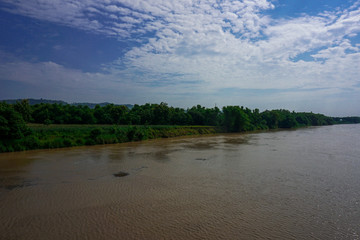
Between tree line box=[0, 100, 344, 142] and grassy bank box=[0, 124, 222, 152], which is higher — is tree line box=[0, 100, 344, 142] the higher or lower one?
the higher one

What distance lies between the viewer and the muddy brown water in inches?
295

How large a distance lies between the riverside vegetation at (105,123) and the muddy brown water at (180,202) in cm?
888

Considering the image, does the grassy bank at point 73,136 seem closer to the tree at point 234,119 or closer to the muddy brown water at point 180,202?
the muddy brown water at point 180,202

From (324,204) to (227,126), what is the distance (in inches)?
2308

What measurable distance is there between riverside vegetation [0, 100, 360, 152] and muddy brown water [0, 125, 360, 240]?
8.88 meters

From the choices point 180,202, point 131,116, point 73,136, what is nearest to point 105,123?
point 131,116

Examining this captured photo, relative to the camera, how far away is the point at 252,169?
17203 mm

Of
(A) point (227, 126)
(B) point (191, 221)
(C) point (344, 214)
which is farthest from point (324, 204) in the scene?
(A) point (227, 126)

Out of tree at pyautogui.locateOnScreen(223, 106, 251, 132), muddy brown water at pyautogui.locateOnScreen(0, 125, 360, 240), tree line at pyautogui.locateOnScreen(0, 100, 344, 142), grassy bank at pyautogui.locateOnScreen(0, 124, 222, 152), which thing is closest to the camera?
muddy brown water at pyautogui.locateOnScreen(0, 125, 360, 240)

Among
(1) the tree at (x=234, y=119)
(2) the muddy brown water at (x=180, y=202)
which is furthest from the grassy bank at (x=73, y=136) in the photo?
(1) the tree at (x=234, y=119)

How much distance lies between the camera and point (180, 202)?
397 inches

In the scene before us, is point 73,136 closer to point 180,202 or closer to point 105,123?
point 180,202

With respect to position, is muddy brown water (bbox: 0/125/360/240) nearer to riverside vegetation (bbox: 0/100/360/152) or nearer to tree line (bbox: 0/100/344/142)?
riverside vegetation (bbox: 0/100/360/152)

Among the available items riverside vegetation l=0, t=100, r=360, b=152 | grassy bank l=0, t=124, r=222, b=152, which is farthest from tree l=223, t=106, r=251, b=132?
grassy bank l=0, t=124, r=222, b=152
